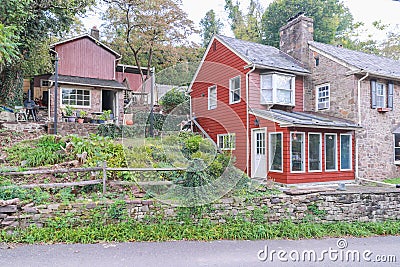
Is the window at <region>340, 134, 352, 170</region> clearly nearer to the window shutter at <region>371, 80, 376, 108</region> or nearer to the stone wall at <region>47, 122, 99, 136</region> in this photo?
the window shutter at <region>371, 80, 376, 108</region>

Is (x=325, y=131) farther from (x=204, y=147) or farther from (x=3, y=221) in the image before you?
(x=3, y=221)

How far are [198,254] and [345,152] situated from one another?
7887 mm

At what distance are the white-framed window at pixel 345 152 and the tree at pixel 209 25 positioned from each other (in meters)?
23.8

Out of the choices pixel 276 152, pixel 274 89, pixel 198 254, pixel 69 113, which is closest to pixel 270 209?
pixel 198 254

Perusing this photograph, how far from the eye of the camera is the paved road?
489 centimetres

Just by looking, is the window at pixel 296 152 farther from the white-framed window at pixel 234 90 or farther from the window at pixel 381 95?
the window at pixel 381 95

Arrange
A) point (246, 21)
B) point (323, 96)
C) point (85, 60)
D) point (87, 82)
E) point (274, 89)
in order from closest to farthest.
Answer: point (274, 89) < point (323, 96) < point (87, 82) < point (85, 60) < point (246, 21)

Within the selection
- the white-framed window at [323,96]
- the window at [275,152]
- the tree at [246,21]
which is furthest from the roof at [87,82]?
the tree at [246,21]

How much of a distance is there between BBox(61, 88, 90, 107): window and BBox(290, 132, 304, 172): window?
10398 mm

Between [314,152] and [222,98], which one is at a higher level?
[222,98]

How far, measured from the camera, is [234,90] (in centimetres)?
1224

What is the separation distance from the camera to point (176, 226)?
6340 millimetres

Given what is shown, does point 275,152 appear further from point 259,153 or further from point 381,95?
point 381,95

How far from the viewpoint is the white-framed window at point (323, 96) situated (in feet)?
39.5
